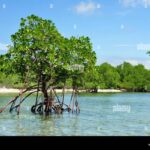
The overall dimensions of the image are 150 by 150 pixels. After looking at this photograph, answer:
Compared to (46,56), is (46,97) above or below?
below

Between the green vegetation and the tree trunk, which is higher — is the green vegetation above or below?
above

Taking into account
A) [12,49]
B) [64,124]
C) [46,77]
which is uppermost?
[12,49]

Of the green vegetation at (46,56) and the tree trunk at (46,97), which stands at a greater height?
the green vegetation at (46,56)

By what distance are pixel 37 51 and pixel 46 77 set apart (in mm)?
1196
